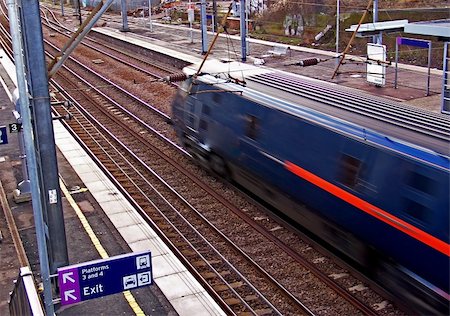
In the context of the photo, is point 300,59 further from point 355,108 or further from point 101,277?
point 101,277

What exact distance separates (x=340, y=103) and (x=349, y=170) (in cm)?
247

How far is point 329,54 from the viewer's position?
115 ft

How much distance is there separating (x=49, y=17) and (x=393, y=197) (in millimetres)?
61189

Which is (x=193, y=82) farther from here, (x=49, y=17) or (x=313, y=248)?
(x=49, y=17)

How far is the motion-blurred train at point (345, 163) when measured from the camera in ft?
29.5

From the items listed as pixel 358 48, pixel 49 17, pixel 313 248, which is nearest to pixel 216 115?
pixel 313 248

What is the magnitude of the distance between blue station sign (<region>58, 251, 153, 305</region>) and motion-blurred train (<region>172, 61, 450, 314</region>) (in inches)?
167

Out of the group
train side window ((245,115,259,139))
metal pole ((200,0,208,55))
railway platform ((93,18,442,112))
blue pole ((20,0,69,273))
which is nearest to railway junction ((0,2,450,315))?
railway platform ((93,18,442,112))

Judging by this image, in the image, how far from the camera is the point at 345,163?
10672 mm

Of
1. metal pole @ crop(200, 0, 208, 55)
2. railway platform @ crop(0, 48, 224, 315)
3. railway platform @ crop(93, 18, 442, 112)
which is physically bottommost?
railway platform @ crop(0, 48, 224, 315)

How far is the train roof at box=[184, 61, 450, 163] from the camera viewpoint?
1037cm

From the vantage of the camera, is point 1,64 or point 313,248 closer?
point 313,248

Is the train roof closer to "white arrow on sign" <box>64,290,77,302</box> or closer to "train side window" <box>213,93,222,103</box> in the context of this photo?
"train side window" <box>213,93,222,103</box>

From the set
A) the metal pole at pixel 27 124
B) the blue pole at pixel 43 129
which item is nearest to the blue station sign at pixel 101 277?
the metal pole at pixel 27 124
